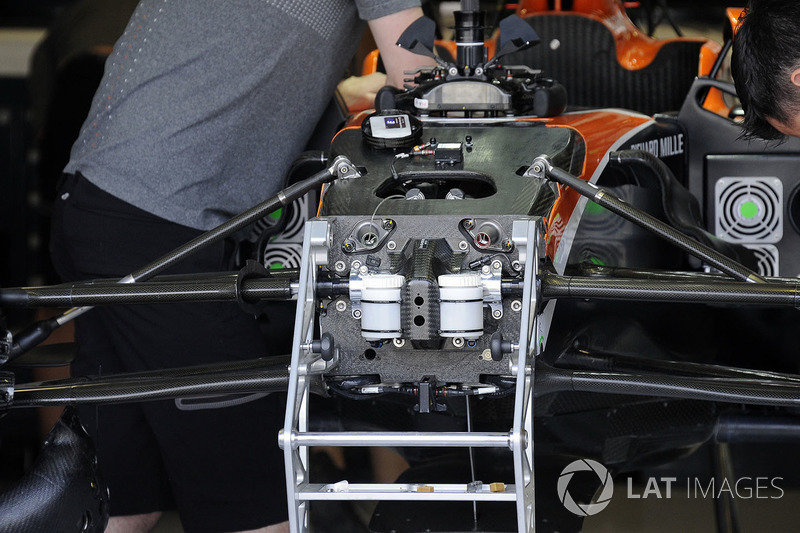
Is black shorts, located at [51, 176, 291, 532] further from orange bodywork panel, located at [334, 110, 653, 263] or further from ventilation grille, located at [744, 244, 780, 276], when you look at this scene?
ventilation grille, located at [744, 244, 780, 276]

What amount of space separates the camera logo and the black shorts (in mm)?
805

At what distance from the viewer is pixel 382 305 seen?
5.30ft

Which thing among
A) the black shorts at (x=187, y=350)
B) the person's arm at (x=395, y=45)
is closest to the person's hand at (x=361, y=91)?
the person's arm at (x=395, y=45)

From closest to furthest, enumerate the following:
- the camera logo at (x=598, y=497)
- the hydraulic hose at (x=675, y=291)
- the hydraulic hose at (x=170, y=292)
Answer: the hydraulic hose at (x=675, y=291) < the hydraulic hose at (x=170, y=292) < the camera logo at (x=598, y=497)

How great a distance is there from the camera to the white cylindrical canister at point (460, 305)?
63.2 inches

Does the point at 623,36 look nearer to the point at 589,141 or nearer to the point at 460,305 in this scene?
the point at 589,141

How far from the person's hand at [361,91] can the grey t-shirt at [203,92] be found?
0.74 m

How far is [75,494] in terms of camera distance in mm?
1886

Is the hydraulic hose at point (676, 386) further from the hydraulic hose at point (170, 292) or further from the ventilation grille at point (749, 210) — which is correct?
the ventilation grille at point (749, 210)

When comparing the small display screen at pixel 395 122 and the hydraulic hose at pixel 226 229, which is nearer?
the hydraulic hose at pixel 226 229

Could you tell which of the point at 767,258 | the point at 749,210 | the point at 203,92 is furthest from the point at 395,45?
the point at 767,258

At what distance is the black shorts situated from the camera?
88.5 inches

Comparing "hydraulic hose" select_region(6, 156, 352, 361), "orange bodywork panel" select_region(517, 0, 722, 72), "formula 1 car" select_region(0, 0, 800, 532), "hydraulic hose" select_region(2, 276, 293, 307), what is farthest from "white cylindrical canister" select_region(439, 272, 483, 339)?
"orange bodywork panel" select_region(517, 0, 722, 72)

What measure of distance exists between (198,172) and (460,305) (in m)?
0.88
